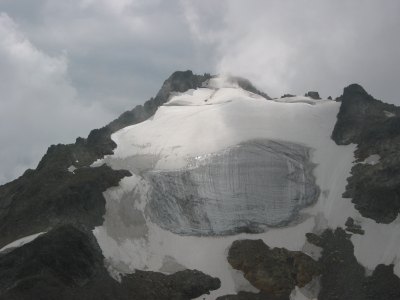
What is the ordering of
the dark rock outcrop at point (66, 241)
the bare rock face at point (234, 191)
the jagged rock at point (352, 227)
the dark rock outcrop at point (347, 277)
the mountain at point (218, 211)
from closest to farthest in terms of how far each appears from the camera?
the dark rock outcrop at point (66, 241), the dark rock outcrop at point (347, 277), the mountain at point (218, 211), the jagged rock at point (352, 227), the bare rock face at point (234, 191)

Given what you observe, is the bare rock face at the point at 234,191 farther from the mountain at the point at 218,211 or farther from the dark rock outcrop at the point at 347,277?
the dark rock outcrop at the point at 347,277

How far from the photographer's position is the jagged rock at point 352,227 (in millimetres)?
72375

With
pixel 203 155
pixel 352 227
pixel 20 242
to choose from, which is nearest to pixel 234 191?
pixel 203 155

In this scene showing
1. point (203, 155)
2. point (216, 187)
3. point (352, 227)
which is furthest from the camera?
point (203, 155)

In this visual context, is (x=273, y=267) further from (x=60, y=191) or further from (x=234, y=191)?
(x=60, y=191)

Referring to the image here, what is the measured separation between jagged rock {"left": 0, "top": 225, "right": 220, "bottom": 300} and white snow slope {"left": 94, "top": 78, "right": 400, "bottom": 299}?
6.94ft

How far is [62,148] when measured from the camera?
98.0m

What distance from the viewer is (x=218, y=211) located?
79.2 metres

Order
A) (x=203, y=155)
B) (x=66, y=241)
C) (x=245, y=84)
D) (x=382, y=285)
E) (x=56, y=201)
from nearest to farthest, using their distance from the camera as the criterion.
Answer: (x=66, y=241) < (x=382, y=285) < (x=56, y=201) < (x=203, y=155) < (x=245, y=84)

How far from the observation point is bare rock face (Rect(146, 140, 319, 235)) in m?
77.7

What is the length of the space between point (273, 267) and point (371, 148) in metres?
31.4

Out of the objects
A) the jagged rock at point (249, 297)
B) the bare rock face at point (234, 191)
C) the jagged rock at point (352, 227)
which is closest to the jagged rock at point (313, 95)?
the bare rock face at point (234, 191)

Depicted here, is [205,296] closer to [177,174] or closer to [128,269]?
[128,269]

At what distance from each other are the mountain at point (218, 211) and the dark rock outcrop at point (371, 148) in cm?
21
